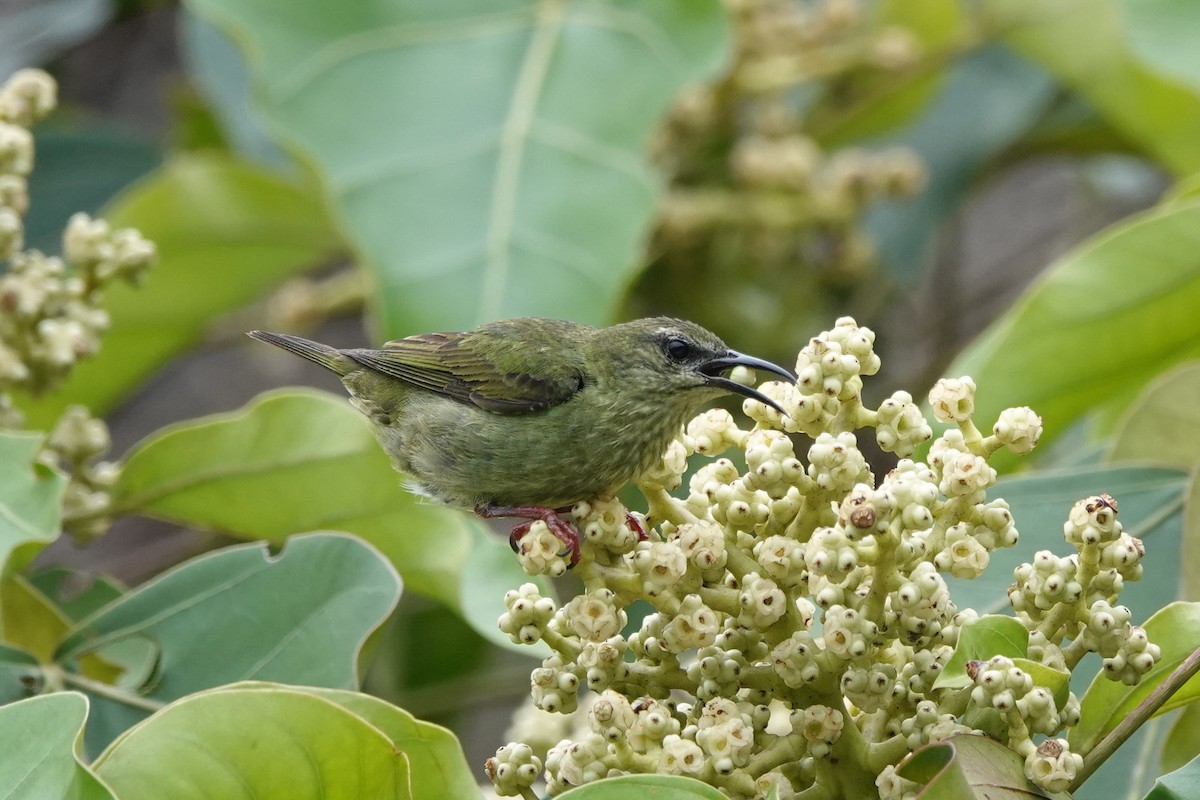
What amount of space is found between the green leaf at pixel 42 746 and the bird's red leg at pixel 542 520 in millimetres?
571

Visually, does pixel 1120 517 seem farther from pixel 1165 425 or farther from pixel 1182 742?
pixel 1182 742

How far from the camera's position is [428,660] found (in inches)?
154

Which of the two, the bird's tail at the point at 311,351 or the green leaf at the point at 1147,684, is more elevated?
the green leaf at the point at 1147,684

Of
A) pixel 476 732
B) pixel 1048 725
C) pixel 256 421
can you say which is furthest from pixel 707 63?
pixel 476 732

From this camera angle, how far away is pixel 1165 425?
7.23ft

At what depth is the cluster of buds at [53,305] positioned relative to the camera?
2.18m

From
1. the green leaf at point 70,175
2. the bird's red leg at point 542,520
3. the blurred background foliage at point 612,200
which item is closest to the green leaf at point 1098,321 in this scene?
the blurred background foliage at point 612,200

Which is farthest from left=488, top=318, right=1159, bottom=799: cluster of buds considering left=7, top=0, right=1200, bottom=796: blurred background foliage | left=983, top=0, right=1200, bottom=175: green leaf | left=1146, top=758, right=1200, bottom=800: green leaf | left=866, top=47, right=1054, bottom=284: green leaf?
left=866, top=47, right=1054, bottom=284: green leaf

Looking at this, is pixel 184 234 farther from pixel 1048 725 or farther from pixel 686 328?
pixel 1048 725

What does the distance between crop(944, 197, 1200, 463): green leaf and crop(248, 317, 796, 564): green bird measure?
0.50 m

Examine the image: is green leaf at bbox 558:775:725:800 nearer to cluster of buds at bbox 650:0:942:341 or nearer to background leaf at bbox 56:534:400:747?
background leaf at bbox 56:534:400:747

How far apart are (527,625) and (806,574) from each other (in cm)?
31

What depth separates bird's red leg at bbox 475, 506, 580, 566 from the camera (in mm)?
1727

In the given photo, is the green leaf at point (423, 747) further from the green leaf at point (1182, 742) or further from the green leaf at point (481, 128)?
the green leaf at point (481, 128)
